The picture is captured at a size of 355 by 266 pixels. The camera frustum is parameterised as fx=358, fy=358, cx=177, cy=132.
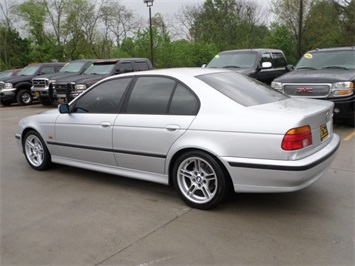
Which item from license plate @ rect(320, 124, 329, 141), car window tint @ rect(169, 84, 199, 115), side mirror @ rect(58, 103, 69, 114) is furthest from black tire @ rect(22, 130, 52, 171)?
license plate @ rect(320, 124, 329, 141)

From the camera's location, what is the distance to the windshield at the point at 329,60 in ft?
27.5

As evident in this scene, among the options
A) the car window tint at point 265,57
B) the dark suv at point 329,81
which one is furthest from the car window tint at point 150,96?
the car window tint at point 265,57

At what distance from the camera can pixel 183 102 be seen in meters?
3.96

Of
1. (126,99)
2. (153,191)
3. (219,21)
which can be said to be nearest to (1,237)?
(153,191)

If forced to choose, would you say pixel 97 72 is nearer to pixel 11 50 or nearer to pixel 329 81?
pixel 329 81

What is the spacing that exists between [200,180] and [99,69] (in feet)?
33.0

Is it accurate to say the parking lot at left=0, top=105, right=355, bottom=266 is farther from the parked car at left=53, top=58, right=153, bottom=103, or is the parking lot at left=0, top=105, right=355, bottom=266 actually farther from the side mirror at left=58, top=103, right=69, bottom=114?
the parked car at left=53, top=58, right=153, bottom=103

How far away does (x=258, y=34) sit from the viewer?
38.0m

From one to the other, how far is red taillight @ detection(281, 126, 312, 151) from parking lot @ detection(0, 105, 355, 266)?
0.76 meters

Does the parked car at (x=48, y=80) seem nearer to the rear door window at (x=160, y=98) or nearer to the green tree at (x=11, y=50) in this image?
the rear door window at (x=160, y=98)

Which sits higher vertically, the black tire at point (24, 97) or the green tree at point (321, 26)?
the green tree at point (321, 26)

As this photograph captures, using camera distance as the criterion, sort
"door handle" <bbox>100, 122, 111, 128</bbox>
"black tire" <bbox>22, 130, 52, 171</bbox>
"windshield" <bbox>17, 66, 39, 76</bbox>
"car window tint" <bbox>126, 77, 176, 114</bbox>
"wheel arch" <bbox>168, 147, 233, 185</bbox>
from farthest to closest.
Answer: "windshield" <bbox>17, 66, 39, 76</bbox>
"black tire" <bbox>22, 130, 52, 171</bbox>
"door handle" <bbox>100, 122, 111, 128</bbox>
"car window tint" <bbox>126, 77, 176, 114</bbox>
"wheel arch" <bbox>168, 147, 233, 185</bbox>

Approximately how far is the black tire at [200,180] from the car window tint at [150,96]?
2.13 feet

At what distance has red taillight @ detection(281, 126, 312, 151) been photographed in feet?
10.8
